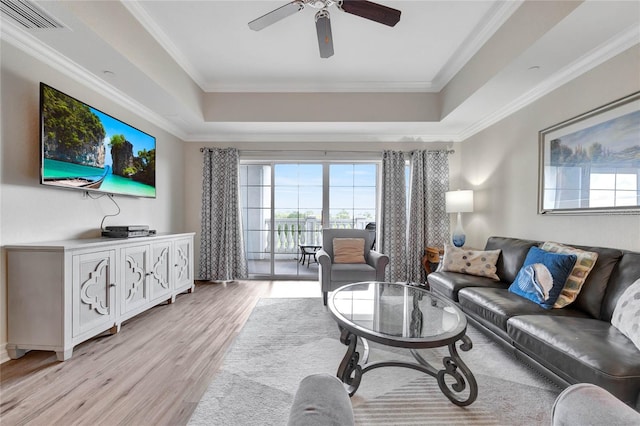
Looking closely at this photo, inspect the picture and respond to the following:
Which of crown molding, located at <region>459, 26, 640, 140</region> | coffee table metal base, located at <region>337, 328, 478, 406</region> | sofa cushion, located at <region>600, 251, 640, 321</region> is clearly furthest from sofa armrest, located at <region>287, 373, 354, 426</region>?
crown molding, located at <region>459, 26, 640, 140</region>

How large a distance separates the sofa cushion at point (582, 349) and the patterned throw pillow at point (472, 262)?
1.01 meters

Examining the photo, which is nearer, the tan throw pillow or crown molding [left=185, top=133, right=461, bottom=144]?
the tan throw pillow

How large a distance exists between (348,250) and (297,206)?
54.4 inches

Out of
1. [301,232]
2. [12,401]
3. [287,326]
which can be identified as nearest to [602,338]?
[287,326]

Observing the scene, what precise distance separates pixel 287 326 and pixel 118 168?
7.80 feet

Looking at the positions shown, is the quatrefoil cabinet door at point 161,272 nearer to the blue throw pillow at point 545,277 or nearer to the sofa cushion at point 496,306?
the sofa cushion at point 496,306

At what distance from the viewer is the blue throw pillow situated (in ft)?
6.56

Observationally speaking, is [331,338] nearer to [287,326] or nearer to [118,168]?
[287,326]

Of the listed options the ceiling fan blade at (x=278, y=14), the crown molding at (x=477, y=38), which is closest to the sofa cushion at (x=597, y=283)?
the crown molding at (x=477, y=38)

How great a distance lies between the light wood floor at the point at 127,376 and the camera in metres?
1.50

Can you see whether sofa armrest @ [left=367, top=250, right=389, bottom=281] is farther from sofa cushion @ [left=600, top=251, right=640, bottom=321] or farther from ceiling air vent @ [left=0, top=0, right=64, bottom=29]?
ceiling air vent @ [left=0, top=0, right=64, bottom=29]

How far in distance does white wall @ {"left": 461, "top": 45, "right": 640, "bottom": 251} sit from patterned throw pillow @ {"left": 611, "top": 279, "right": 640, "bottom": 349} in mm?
554

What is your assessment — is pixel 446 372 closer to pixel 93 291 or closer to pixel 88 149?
pixel 93 291

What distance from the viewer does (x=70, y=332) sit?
1.99 metres
